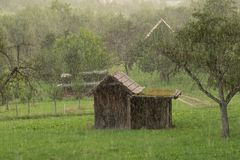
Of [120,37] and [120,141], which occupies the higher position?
[120,37]

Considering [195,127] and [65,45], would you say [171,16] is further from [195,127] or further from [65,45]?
[195,127]

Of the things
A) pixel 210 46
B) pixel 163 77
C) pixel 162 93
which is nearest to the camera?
pixel 210 46

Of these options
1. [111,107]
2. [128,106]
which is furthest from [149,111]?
[111,107]

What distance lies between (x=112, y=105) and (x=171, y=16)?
84546 millimetres

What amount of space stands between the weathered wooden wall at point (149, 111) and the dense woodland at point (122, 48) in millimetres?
3673

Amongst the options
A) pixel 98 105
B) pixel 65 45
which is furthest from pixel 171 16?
pixel 98 105

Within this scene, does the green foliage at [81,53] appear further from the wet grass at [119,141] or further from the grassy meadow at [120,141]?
the wet grass at [119,141]

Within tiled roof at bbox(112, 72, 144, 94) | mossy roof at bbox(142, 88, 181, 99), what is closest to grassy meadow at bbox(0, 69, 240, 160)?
mossy roof at bbox(142, 88, 181, 99)

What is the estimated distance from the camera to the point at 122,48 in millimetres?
104062

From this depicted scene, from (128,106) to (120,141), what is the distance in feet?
26.2

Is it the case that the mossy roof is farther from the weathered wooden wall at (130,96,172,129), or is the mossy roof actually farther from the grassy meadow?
the grassy meadow

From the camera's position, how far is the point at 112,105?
4134 centimetres

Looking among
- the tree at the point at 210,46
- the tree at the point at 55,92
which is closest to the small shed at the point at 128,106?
the tree at the point at 210,46

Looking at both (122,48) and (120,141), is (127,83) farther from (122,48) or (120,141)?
(122,48)
